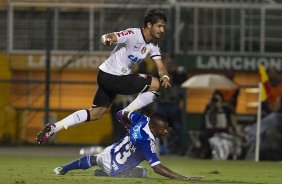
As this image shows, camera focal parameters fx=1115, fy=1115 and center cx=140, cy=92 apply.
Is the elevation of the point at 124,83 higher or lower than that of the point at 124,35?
lower

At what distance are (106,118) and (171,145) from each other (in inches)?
94.3

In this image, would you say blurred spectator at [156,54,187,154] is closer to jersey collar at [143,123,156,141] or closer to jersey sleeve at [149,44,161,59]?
jersey sleeve at [149,44,161,59]

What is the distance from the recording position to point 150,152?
13820 millimetres

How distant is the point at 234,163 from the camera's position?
21141mm

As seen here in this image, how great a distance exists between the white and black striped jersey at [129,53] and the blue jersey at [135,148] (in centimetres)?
154

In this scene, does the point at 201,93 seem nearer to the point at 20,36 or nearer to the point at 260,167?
the point at 20,36

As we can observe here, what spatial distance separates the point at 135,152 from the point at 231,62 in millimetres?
13216

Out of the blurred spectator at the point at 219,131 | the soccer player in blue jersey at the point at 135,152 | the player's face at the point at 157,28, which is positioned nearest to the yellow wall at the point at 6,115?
the blurred spectator at the point at 219,131

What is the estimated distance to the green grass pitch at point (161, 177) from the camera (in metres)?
13.7

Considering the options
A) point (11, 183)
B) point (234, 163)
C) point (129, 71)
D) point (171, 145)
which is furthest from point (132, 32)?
point (171, 145)

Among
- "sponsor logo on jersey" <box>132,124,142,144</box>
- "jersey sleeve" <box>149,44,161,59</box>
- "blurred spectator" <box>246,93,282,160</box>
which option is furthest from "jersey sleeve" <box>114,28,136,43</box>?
"blurred spectator" <box>246,93,282,160</box>

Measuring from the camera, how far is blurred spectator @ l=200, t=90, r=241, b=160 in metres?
23.1

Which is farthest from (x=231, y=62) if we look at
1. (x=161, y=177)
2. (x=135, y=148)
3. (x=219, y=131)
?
(x=135, y=148)

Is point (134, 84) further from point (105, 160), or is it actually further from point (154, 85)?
point (105, 160)
